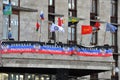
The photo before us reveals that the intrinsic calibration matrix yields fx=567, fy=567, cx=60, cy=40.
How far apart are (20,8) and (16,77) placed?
6.36 m

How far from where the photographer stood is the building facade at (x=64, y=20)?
51.2 m

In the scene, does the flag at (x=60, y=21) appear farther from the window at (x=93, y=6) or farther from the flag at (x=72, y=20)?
the window at (x=93, y=6)

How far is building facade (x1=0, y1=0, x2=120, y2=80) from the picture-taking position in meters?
51.2

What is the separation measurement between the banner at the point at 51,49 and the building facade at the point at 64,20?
3657mm

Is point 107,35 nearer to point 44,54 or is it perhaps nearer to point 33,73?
point 33,73

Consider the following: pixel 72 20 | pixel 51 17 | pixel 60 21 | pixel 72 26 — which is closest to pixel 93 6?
pixel 72 26

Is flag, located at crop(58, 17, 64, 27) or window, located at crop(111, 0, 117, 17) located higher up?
window, located at crop(111, 0, 117, 17)

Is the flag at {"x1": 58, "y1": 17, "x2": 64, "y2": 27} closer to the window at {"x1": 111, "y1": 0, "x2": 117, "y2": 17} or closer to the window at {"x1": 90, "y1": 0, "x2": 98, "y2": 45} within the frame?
the window at {"x1": 90, "y1": 0, "x2": 98, "y2": 45}

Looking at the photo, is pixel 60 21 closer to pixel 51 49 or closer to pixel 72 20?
pixel 72 20

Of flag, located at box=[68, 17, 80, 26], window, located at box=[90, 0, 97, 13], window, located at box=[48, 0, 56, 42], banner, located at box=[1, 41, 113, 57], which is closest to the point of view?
banner, located at box=[1, 41, 113, 57]

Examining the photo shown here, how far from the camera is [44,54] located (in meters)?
46.2

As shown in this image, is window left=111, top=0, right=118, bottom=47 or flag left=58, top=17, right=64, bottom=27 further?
window left=111, top=0, right=118, bottom=47

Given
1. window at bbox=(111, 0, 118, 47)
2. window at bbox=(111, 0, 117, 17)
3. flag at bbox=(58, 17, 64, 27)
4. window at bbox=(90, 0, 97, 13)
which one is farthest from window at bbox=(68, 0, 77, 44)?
window at bbox=(111, 0, 117, 17)

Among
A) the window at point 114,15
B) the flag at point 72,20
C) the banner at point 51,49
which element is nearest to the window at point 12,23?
the banner at point 51,49
